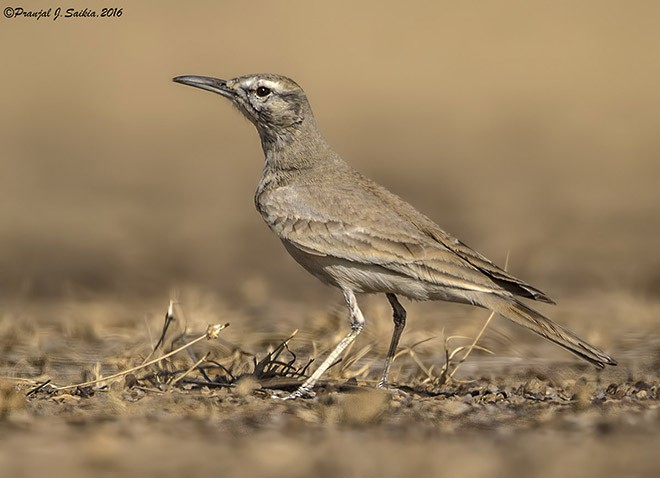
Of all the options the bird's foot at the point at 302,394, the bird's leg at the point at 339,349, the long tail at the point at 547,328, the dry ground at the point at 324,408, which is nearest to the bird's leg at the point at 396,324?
the dry ground at the point at 324,408

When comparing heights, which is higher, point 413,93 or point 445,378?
point 413,93

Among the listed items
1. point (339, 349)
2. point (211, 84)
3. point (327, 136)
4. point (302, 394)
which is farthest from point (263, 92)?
point (327, 136)

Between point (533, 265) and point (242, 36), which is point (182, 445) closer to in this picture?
point (533, 265)

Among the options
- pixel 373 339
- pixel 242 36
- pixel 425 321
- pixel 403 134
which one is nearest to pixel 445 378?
pixel 373 339

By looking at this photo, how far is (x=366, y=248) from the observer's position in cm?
661

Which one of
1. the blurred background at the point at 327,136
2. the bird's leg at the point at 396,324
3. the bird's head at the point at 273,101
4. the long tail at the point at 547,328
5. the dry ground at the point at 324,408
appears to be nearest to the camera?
the dry ground at the point at 324,408

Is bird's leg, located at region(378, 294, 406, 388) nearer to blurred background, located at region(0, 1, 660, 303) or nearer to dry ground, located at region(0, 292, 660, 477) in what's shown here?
dry ground, located at region(0, 292, 660, 477)

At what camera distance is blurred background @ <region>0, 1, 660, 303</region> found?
1214cm

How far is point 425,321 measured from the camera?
351 inches

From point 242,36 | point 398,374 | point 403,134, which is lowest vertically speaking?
point 398,374

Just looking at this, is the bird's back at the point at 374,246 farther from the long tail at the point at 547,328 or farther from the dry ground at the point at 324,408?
the dry ground at the point at 324,408

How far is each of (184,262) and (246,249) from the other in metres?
0.88

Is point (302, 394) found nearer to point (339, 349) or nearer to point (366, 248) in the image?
point (339, 349)

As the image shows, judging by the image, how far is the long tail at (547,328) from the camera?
6.33 metres
